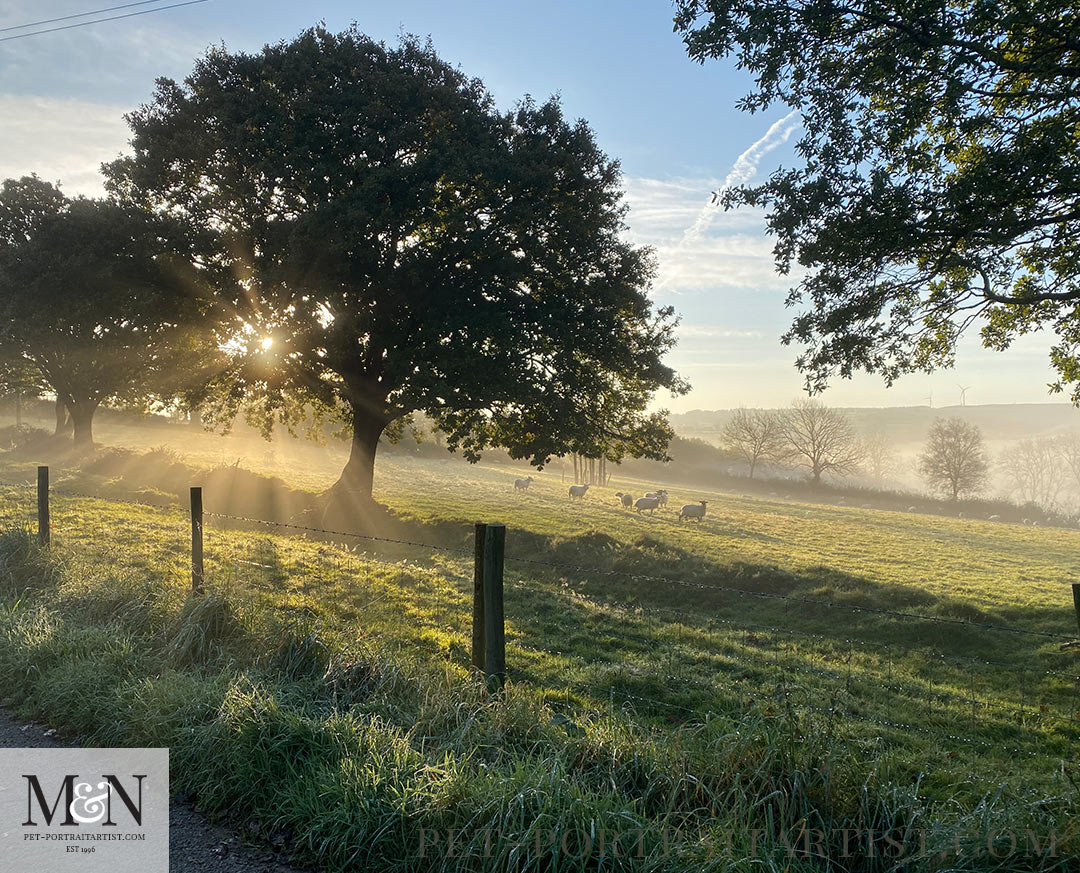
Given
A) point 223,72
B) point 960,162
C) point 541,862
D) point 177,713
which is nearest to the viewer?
point 541,862

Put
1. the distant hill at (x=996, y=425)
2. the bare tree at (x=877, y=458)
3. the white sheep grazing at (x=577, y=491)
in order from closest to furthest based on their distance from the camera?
the white sheep grazing at (x=577, y=491) < the bare tree at (x=877, y=458) < the distant hill at (x=996, y=425)

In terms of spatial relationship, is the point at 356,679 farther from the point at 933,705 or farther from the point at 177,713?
the point at 933,705

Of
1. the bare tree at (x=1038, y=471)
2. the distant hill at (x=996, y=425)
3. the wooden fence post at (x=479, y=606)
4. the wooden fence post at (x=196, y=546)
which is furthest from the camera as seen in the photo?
the distant hill at (x=996, y=425)

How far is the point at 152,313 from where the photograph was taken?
22.2 metres

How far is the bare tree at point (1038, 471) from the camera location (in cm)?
10775

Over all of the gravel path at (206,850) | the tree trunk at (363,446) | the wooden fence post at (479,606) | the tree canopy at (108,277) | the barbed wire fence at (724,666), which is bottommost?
the barbed wire fence at (724,666)

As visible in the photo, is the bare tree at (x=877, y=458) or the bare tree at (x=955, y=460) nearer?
the bare tree at (x=955, y=460)

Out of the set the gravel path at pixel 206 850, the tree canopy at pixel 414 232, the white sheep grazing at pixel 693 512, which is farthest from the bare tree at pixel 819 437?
the gravel path at pixel 206 850

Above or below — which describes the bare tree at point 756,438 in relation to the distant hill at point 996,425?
below

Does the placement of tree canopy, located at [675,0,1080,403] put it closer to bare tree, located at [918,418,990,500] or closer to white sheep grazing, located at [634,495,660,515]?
white sheep grazing, located at [634,495,660,515]

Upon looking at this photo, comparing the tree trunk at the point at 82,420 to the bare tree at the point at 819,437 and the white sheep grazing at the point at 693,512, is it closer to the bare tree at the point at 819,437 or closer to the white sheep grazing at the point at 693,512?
the white sheep grazing at the point at 693,512

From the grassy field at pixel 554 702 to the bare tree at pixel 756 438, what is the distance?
204 ft

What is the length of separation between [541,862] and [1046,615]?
45.3ft

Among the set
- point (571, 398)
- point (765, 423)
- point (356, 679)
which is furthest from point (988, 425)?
point (356, 679)
